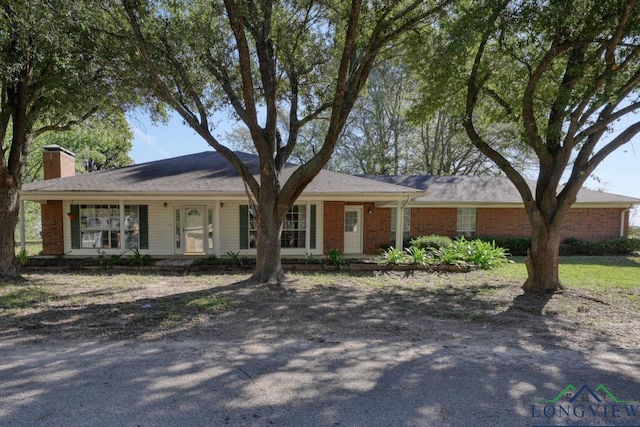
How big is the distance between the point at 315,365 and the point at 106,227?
12.0 metres

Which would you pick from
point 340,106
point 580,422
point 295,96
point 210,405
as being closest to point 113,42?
point 295,96

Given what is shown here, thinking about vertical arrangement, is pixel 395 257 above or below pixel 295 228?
below

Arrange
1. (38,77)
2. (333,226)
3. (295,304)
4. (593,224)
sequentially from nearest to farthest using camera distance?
(295,304), (38,77), (333,226), (593,224)

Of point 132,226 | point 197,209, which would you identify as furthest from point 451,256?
point 132,226

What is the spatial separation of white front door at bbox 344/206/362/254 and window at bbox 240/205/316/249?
1.62 m

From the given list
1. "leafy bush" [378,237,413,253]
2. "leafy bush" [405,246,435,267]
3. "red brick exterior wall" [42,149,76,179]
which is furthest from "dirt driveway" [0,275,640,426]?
"red brick exterior wall" [42,149,76,179]

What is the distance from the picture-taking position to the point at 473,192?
17.7 meters

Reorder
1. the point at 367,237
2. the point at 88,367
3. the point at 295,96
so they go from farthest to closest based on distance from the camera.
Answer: the point at 367,237
the point at 295,96
the point at 88,367

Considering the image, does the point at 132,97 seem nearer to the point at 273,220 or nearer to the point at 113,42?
the point at 113,42

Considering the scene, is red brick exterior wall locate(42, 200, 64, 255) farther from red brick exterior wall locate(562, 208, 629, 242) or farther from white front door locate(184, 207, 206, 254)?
red brick exterior wall locate(562, 208, 629, 242)

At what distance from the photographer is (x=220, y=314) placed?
609 cm

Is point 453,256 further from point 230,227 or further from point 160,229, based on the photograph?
point 160,229

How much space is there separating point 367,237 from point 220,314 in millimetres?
9790

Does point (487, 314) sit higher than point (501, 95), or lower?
lower
